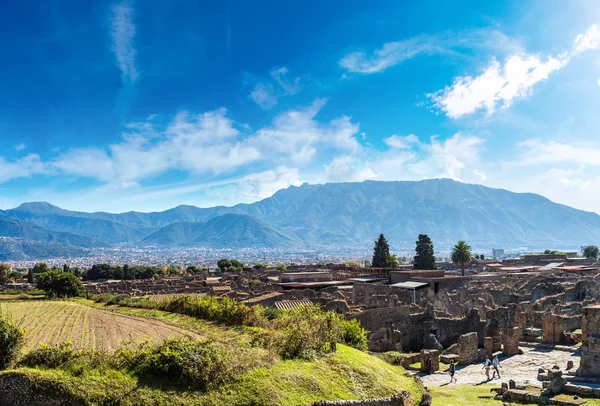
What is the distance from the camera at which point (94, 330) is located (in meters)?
21.9

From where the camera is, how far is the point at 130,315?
26.8 metres

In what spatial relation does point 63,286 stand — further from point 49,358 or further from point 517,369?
point 517,369

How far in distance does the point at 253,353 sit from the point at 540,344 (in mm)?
22401

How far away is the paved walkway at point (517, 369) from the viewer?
2152 centimetres

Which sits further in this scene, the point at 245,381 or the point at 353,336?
the point at 353,336

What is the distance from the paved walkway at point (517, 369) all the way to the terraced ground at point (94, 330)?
41.8 ft

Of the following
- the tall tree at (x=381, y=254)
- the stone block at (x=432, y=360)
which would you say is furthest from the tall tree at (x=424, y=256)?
the stone block at (x=432, y=360)

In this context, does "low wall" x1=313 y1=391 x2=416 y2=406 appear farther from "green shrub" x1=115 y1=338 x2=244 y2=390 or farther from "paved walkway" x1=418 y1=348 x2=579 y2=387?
"paved walkway" x1=418 y1=348 x2=579 y2=387

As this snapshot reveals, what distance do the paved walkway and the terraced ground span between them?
12756 millimetres

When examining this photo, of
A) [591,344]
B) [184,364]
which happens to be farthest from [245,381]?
[591,344]

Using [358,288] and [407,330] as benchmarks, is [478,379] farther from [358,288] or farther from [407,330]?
[358,288]

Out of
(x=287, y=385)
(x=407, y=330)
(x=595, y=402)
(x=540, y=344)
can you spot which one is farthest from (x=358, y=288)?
(x=287, y=385)

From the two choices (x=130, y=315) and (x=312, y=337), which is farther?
(x=130, y=315)

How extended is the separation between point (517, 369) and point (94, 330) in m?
21.4
